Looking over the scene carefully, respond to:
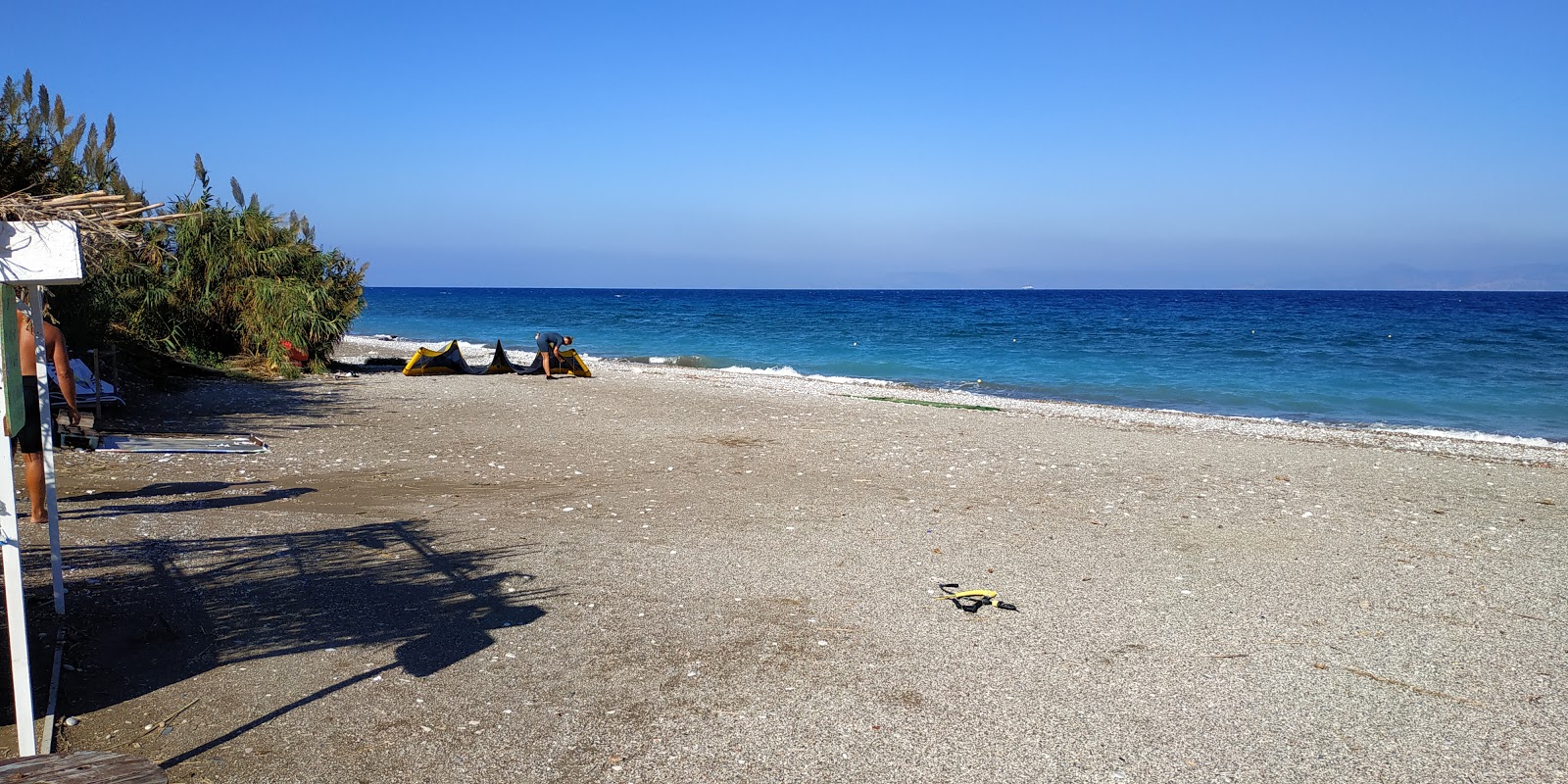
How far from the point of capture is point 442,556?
21.4 ft

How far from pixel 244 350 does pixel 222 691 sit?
15.9 meters

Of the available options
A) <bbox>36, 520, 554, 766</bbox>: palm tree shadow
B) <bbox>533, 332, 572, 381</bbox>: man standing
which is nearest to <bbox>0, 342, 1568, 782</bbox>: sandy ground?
<bbox>36, 520, 554, 766</bbox>: palm tree shadow

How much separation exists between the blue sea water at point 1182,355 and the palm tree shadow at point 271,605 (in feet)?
55.5

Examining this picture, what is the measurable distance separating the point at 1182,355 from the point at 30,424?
32476 mm

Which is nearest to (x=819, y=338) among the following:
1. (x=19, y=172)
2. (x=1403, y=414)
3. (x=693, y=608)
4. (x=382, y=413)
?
(x=1403, y=414)

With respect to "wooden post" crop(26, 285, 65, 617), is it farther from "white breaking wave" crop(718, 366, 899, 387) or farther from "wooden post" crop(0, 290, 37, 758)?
"white breaking wave" crop(718, 366, 899, 387)

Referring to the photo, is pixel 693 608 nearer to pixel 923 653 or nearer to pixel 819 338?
pixel 923 653

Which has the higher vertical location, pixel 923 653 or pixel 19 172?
pixel 19 172

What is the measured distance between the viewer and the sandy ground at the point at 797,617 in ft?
13.2

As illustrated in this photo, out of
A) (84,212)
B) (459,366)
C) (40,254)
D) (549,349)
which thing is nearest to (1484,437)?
(549,349)

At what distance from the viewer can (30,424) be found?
21.9 ft

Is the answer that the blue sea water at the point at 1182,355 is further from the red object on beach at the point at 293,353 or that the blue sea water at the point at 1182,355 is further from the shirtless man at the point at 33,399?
the shirtless man at the point at 33,399

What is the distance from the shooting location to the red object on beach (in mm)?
17531

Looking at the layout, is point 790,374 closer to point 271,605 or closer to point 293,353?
point 293,353
